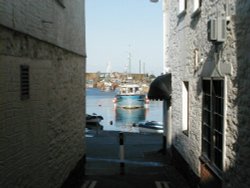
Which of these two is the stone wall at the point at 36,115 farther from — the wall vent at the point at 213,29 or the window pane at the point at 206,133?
the window pane at the point at 206,133

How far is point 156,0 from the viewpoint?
62.5ft

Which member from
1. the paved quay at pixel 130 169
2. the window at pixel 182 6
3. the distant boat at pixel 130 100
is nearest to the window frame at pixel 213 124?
the paved quay at pixel 130 169

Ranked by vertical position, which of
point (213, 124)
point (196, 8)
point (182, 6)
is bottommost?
point (213, 124)

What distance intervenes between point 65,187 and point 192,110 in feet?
11.5

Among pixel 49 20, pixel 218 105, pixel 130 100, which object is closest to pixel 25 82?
pixel 49 20

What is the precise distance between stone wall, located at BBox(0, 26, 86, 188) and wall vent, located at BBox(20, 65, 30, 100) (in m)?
0.08

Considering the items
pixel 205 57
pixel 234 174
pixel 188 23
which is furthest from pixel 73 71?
pixel 234 174

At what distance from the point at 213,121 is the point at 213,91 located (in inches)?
22.8

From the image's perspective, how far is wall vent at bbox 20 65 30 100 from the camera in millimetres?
7605

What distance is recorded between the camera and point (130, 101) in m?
84.5

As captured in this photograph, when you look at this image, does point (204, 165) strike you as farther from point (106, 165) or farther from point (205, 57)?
point (106, 165)

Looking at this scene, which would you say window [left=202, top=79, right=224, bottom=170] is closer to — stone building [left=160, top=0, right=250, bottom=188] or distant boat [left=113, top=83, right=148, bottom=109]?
stone building [left=160, top=0, right=250, bottom=188]

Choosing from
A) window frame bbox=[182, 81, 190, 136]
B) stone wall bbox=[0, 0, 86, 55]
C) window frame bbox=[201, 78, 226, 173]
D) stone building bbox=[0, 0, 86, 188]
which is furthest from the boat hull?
window frame bbox=[201, 78, 226, 173]

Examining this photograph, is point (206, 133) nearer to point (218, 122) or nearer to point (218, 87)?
point (218, 122)
